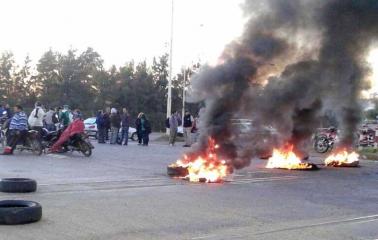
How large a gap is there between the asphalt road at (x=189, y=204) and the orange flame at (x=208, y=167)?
48 centimetres

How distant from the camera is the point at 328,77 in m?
17.0

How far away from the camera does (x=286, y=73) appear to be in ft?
53.0

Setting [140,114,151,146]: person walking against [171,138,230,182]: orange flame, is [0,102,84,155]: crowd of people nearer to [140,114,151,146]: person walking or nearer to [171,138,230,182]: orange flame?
[140,114,151,146]: person walking

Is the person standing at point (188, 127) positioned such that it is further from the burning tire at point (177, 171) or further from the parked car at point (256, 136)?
the burning tire at point (177, 171)

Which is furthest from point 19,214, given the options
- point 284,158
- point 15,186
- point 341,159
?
point 341,159

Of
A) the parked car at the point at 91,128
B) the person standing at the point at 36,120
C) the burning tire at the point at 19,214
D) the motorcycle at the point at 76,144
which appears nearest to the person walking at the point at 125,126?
the motorcycle at the point at 76,144

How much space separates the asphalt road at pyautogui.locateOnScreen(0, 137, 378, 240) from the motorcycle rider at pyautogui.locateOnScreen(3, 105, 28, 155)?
7.46 feet

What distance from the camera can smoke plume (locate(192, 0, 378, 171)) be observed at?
13.9 m

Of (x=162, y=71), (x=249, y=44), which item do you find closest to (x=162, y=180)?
(x=249, y=44)

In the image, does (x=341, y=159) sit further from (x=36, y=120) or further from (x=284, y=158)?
(x=36, y=120)

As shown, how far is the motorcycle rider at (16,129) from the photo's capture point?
18.1 meters

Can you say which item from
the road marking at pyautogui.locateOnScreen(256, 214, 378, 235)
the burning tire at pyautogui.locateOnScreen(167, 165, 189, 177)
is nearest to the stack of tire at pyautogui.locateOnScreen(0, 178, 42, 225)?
the road marking at pyautogui.locateOnScreen(256, 214, 378, 235)

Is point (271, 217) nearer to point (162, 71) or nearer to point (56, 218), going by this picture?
point (56, 218)

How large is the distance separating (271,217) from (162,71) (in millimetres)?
54877
